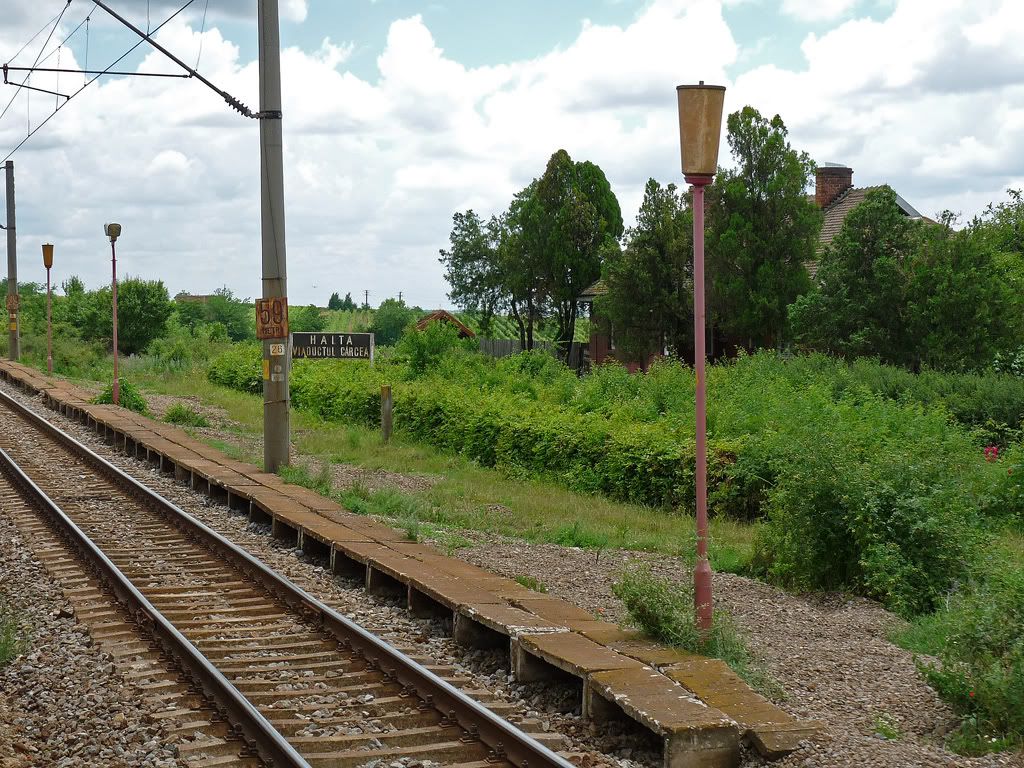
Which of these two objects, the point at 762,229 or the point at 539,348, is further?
the point at 539,348

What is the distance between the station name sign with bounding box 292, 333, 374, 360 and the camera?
25.5 m

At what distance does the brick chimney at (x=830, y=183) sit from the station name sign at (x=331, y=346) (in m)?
22.7

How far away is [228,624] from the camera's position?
9688 mm

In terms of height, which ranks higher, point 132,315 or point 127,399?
point 132,315

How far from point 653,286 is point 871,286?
1075 cm

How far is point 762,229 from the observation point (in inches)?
1321

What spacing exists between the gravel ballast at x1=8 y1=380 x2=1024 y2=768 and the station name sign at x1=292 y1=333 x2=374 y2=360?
1204 centimetres

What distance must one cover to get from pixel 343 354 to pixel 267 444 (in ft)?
29.6

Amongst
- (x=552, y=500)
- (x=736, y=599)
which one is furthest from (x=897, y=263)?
(x=736, y=599)

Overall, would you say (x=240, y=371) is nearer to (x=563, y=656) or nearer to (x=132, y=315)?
(x=132, y=315)

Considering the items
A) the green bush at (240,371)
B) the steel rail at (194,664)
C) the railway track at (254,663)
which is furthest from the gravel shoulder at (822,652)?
the green bush at (240,371)

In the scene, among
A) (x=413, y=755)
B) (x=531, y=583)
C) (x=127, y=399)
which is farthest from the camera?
(x=127, y=399)

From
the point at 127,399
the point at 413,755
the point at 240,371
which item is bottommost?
the point at 413,755

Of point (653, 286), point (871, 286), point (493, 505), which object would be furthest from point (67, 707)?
point (653, 286)
